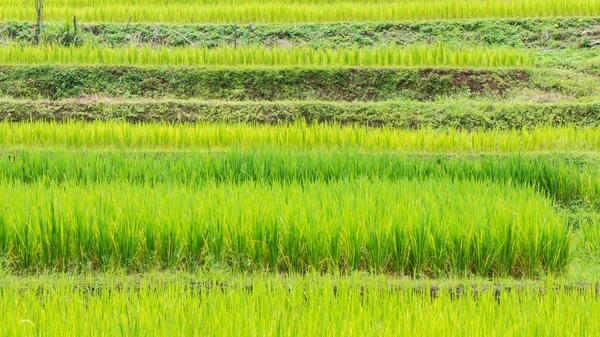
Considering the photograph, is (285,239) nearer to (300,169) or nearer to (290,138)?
(300,169)

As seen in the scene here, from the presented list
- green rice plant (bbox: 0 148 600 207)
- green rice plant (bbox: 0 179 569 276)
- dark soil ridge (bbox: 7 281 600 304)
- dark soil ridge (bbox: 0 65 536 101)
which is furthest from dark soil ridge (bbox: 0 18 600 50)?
dark soil ridge (bbox: 7 281 600 304)

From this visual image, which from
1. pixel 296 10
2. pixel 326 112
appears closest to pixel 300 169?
pixel 326 112

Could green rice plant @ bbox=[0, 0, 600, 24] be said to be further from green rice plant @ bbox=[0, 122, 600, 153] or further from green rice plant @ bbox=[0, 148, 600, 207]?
green rice plant @ bbox=[0, 148, 600, 207]

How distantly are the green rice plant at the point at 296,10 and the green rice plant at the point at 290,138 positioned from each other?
13.3ft

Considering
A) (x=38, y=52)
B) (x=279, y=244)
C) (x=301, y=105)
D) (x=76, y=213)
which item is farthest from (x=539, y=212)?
(x=38, y=52)

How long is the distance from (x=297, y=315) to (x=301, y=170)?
2811 mm

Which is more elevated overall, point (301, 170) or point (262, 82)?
point (262, 82)

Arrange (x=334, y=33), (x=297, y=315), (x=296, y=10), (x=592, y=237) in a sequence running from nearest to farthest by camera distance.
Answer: (x=297, y=315), (x=592, y=237), (x=334, y=33), (x=296, y=10)

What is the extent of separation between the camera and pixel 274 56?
9398 millimetres

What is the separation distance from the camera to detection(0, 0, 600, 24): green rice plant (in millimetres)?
10797

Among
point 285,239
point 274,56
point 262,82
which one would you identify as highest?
point 274,56

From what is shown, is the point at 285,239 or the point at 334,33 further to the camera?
the point at 334,33

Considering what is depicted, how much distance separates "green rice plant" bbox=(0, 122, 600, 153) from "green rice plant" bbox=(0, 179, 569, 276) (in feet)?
8.72

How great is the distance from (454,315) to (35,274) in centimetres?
222
